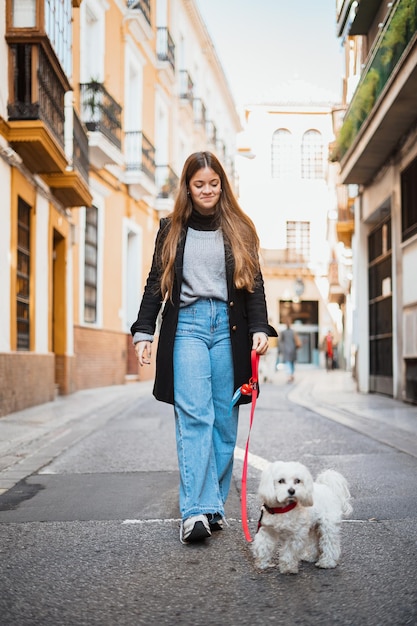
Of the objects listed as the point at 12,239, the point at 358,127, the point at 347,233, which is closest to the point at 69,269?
the point at 12,239

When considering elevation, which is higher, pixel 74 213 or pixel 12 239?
pixel 74 213

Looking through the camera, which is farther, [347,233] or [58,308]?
[347,233]

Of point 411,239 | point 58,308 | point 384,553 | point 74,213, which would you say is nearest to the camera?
point 384,553

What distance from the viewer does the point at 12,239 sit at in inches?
453

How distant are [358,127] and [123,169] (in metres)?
8.55

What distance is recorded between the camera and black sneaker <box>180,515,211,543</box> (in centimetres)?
386

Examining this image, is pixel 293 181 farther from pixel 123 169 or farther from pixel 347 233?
pixel 123 169

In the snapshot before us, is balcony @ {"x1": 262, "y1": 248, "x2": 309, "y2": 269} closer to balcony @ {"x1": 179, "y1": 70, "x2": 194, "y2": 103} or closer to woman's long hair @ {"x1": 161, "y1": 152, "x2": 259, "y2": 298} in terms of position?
balcony @ {"x1": 179, "y1": 70, "x2": 194, "y2": 103}

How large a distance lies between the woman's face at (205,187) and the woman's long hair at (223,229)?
25mm

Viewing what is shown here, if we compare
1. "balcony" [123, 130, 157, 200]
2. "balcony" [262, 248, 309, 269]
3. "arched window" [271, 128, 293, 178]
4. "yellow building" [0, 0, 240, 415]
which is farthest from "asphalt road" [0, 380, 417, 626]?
"arched window" [271, 128, 293, 178]

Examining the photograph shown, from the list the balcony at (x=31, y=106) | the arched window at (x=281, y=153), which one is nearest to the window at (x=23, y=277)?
the balcony at (x=31, y=106)

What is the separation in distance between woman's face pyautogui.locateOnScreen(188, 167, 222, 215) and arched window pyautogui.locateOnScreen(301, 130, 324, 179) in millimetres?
43589

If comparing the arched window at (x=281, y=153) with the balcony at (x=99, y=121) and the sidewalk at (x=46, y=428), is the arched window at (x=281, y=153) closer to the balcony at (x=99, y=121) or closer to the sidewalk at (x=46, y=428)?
the balcony at (x=99, y=121)

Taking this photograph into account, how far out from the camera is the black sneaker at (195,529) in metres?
3.86
